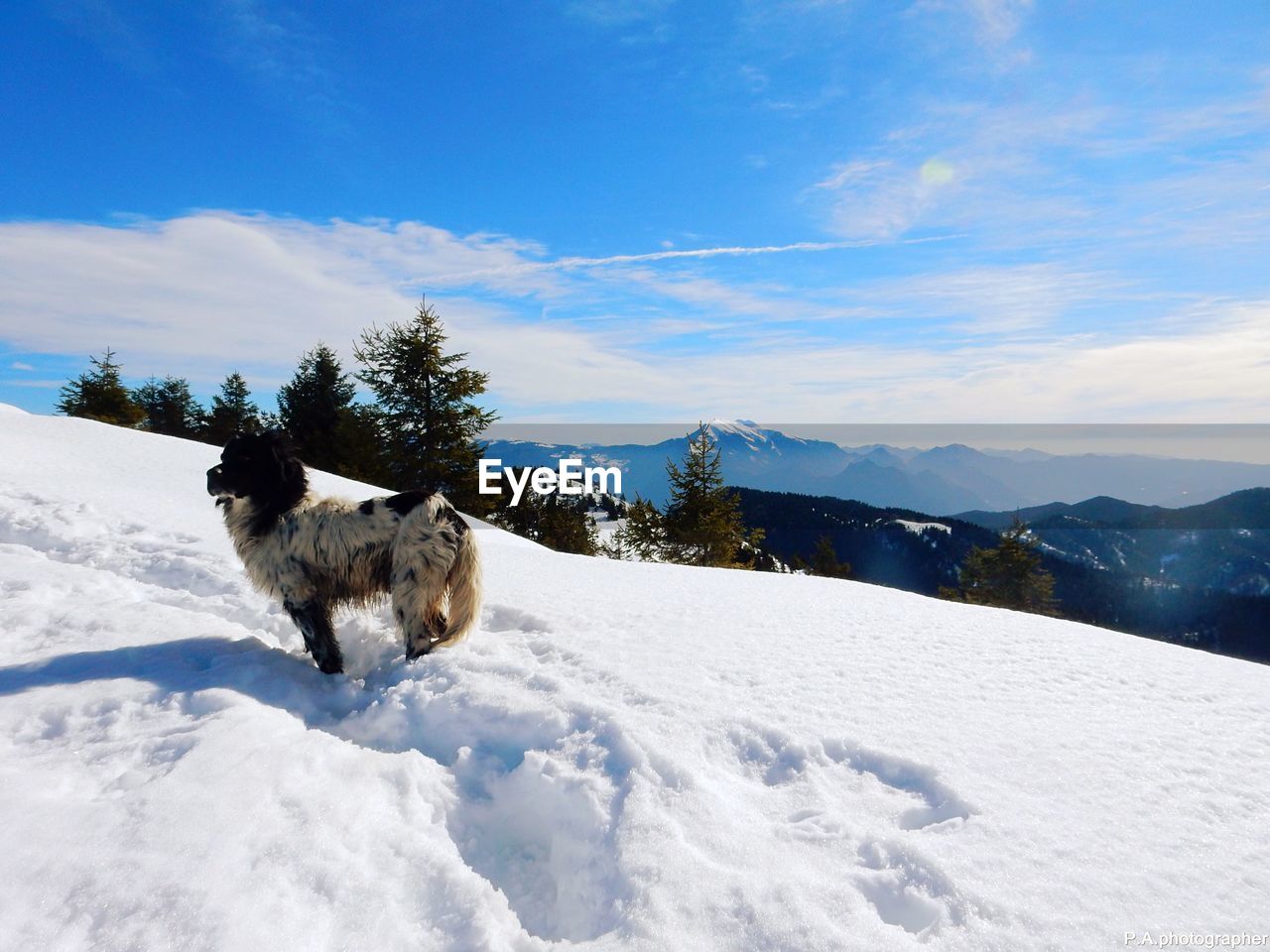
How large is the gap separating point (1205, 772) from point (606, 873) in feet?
12.3

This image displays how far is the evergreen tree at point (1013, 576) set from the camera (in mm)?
38312

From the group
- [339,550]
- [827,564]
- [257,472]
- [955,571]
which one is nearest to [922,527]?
[955,571]

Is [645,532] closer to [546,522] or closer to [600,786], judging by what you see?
[546,522]

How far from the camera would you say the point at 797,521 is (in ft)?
539

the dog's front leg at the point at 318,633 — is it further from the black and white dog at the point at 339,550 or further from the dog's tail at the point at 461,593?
the dog's tail at the point at 461,593

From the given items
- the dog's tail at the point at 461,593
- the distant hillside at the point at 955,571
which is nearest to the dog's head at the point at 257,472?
the dog's tail at the point at 461,593

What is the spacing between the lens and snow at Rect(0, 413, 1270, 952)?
237cm

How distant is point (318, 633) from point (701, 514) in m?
27.4

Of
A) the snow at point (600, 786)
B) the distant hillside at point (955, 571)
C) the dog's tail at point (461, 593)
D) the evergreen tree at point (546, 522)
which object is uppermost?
the dog's tail at point (461, 593)

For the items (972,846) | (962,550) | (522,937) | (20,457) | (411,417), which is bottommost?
(962,550)

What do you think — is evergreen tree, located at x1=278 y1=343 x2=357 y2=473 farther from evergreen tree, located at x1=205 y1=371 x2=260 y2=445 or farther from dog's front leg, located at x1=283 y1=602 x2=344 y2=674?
dog's front leg, located at x1=283 y1=602 x2=344 y2=674

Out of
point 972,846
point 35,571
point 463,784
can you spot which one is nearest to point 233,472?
point 35,571

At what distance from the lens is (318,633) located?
5.24 metres

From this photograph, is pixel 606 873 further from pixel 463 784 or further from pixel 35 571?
pixel 35 571
